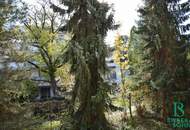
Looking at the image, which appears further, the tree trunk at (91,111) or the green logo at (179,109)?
the green logo at (179,109)

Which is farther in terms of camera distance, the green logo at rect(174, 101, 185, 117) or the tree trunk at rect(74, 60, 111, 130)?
the green logo at rect(174, 101, 185, 117)

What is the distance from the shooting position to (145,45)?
15.5m

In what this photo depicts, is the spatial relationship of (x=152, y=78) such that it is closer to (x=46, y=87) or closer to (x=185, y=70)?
(x=185, y=70)

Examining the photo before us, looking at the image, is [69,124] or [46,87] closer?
[69,124]

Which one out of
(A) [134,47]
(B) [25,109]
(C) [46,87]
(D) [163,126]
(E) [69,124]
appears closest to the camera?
(E) [69,124]

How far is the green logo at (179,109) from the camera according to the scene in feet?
47.4

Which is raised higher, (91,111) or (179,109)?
(91,111)

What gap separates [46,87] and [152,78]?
20983 mm

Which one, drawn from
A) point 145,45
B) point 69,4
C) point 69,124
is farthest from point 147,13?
point 69,124

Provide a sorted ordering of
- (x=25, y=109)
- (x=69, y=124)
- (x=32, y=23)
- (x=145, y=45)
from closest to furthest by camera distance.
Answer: (x=69, y=124) < (x=25, y=109) < (x=145, y=45) < (x=32, y=23)

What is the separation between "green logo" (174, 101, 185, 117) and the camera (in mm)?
14445

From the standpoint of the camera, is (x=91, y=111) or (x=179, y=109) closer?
(x=91, y=111)

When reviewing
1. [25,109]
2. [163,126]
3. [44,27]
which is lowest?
[163,126]

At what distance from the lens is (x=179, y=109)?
14500 mm
